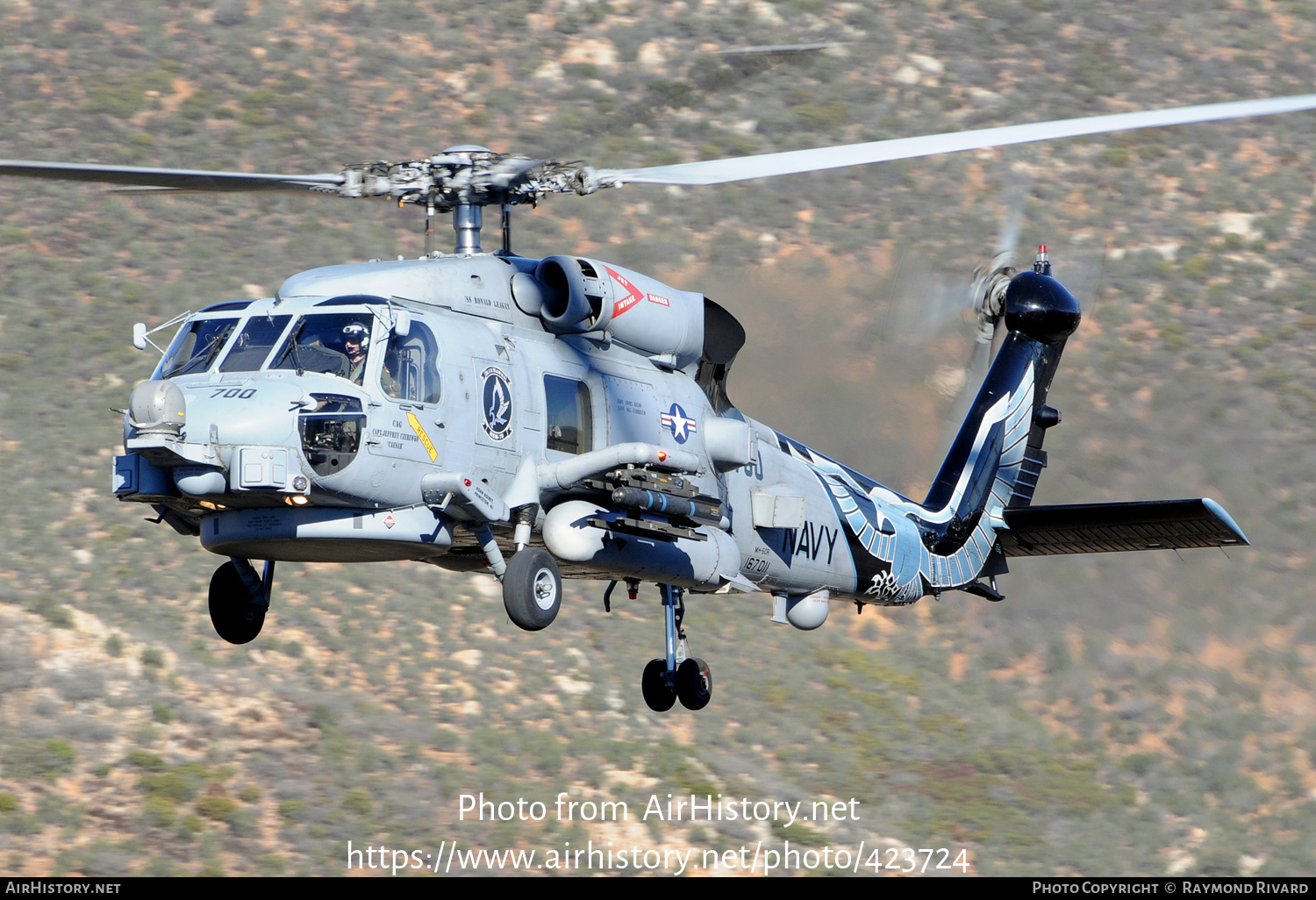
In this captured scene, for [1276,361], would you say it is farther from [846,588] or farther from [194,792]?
[194,792]

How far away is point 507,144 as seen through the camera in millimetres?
41375

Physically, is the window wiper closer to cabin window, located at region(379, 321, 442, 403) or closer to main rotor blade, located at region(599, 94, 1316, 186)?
cabin window, located at region(379, 321, 442, 403)

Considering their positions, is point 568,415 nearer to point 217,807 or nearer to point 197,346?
point 197,346

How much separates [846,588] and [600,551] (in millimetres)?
4940

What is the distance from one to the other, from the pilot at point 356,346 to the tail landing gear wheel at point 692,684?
20.1 ft

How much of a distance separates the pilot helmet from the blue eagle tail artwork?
6653 millimetres

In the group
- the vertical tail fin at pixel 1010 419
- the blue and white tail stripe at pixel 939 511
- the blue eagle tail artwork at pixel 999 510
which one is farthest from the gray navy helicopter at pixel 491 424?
the vertical tail fin at pixel 1010 419

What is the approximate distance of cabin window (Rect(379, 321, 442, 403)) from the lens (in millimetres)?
13414

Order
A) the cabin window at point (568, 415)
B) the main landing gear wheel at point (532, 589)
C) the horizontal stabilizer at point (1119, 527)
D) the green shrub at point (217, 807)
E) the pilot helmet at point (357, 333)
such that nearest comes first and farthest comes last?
the pilot helmet at point (357, 333), the main landing gear wheel at point (532, 589), the cabin window at point (568, 415), the horizontal stabilizer at point (1119, 527), the green shrub at point (217, 807)

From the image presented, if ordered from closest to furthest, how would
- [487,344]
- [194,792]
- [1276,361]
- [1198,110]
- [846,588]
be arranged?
[1198,110] < [487,344] < [846,588] < [194,792] < [1276,361]

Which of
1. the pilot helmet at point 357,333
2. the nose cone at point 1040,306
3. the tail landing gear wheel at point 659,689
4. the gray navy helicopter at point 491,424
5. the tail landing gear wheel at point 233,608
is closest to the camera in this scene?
the gray navy helicopter at point 491,424

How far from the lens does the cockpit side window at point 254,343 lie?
43.5 ft

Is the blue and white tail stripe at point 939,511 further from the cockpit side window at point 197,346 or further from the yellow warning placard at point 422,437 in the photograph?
the cockpit side window at point 197,346
